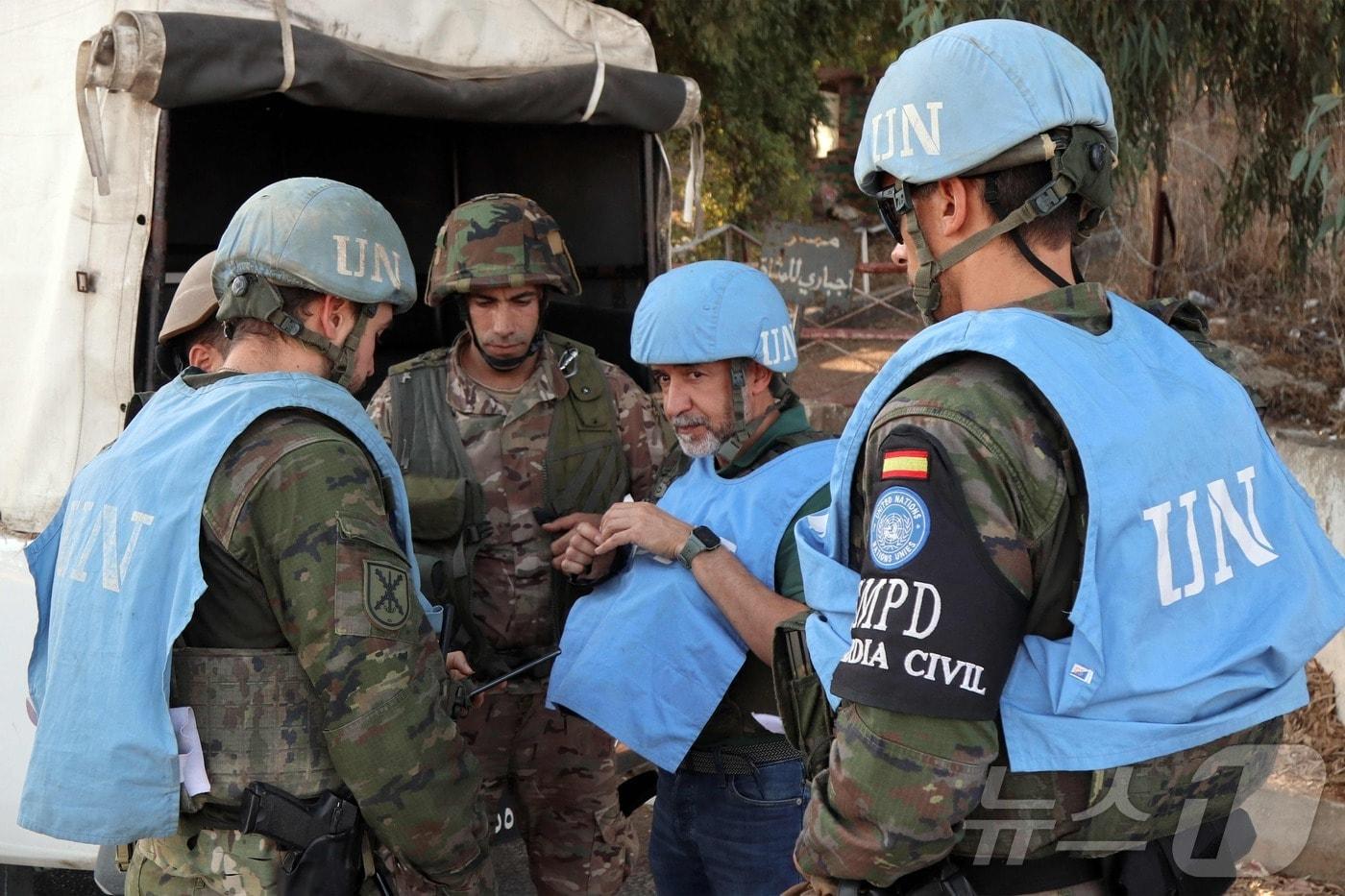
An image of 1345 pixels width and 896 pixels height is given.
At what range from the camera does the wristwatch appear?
251 centimetres

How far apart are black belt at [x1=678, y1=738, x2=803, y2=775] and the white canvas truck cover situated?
1.86 meters

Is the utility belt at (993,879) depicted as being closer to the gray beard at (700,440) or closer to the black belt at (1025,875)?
the black belt at (1025,875)

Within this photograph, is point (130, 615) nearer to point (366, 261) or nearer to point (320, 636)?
point (320, 636)

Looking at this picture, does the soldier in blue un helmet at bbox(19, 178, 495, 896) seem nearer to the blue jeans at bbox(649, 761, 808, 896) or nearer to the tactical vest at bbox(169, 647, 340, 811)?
the tactical vest at bbox(169, 647, 340, 811)

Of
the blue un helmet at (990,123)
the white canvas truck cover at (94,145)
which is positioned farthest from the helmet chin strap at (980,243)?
the white canvas truck cover at (94,145)

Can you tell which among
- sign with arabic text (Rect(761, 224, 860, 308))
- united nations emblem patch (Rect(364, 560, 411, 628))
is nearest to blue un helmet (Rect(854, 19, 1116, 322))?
united nations emblem patch (Rect(364, 560, 411, 628))

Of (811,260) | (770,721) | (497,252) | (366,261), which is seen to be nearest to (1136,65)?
(497,252)

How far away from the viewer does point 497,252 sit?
3.37 m

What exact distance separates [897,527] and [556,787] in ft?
6.95

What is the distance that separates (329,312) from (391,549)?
1.53 ft

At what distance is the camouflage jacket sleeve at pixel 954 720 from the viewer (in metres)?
1.52

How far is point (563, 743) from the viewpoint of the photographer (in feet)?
11.2

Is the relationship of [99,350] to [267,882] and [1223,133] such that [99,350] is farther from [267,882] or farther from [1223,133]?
[1223,133]

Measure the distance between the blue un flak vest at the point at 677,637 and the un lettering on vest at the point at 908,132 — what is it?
0.96 m
